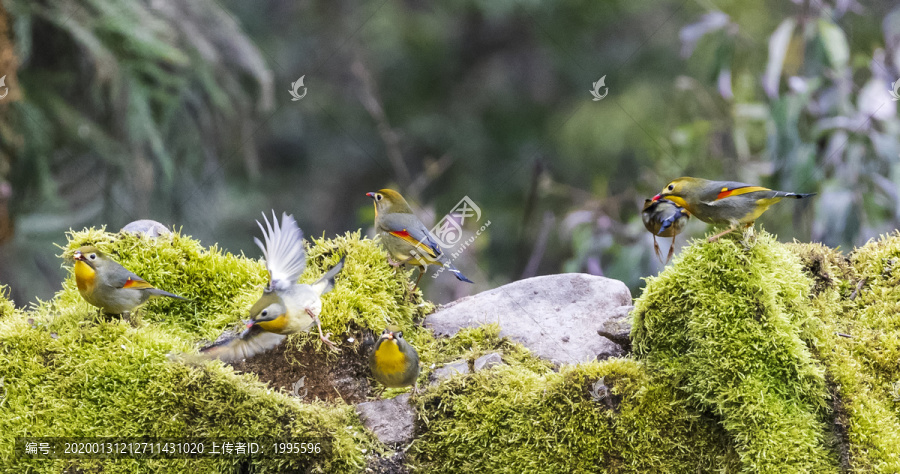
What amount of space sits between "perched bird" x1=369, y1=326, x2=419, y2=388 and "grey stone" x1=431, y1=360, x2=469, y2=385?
0.52 ft

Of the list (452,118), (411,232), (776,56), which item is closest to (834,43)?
(776,56)

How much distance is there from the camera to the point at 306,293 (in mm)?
1815

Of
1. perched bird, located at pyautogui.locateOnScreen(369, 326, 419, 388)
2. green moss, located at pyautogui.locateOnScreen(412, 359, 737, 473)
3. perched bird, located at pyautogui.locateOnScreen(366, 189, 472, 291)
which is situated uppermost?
perched bird, located at pyautogui.locateOnScreen(366, 189, 472, 291)

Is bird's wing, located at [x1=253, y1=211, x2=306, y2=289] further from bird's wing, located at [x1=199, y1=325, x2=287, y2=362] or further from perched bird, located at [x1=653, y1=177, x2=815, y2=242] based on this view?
perched bird, located at [x1=653, y1=177, x2=815, y2=242]

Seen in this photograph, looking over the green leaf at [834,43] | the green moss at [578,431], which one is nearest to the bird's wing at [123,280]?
the green moss at [578,431]

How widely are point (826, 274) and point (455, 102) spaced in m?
5.15

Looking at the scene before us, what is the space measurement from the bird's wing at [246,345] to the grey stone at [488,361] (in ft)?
1.85

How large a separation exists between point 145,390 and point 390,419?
0.63 meters

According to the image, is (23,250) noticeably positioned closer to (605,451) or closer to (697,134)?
(605,451)

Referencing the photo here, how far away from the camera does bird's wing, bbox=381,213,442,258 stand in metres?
1.98

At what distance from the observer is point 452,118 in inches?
267

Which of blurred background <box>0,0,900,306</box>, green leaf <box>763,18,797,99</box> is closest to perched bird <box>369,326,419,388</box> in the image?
blurred background <box>0,0,900,306</box>

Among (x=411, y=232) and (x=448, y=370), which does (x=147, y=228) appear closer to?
(x=411, y=232)

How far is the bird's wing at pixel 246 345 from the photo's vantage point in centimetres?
170
